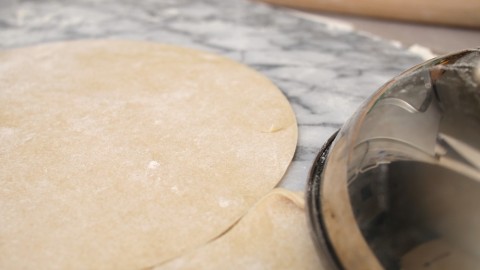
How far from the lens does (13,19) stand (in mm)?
1661

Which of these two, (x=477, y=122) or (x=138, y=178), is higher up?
(x=477, y=122)

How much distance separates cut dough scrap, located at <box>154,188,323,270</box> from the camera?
0.68 m

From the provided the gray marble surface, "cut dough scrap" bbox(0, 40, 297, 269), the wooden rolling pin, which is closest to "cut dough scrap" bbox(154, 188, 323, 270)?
"cut dough scrap" bbox(0, 40, 297, 269)

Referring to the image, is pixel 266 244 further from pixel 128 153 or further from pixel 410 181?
pixel 128 153

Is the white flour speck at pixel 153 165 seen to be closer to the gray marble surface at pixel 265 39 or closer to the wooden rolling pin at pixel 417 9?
the gray marble surface at pixel 265 39

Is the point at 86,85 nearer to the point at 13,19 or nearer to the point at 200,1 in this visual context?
the point at 13,19

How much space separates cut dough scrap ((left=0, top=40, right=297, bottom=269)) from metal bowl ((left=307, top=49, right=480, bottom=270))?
0.19 meters

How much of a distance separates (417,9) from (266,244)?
4.13 feet

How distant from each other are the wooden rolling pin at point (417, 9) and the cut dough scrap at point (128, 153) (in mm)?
669

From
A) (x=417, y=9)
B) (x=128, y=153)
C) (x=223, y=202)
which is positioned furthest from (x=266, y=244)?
(x=417, y=9)

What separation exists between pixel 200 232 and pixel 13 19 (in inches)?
55.3

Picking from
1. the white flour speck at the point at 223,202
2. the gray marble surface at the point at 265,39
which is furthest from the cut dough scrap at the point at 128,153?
the gray marble surface at the point at 265,39

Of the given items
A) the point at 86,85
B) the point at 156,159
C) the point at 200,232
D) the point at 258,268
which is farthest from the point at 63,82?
the point at 258,268

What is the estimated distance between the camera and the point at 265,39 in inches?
60.9
